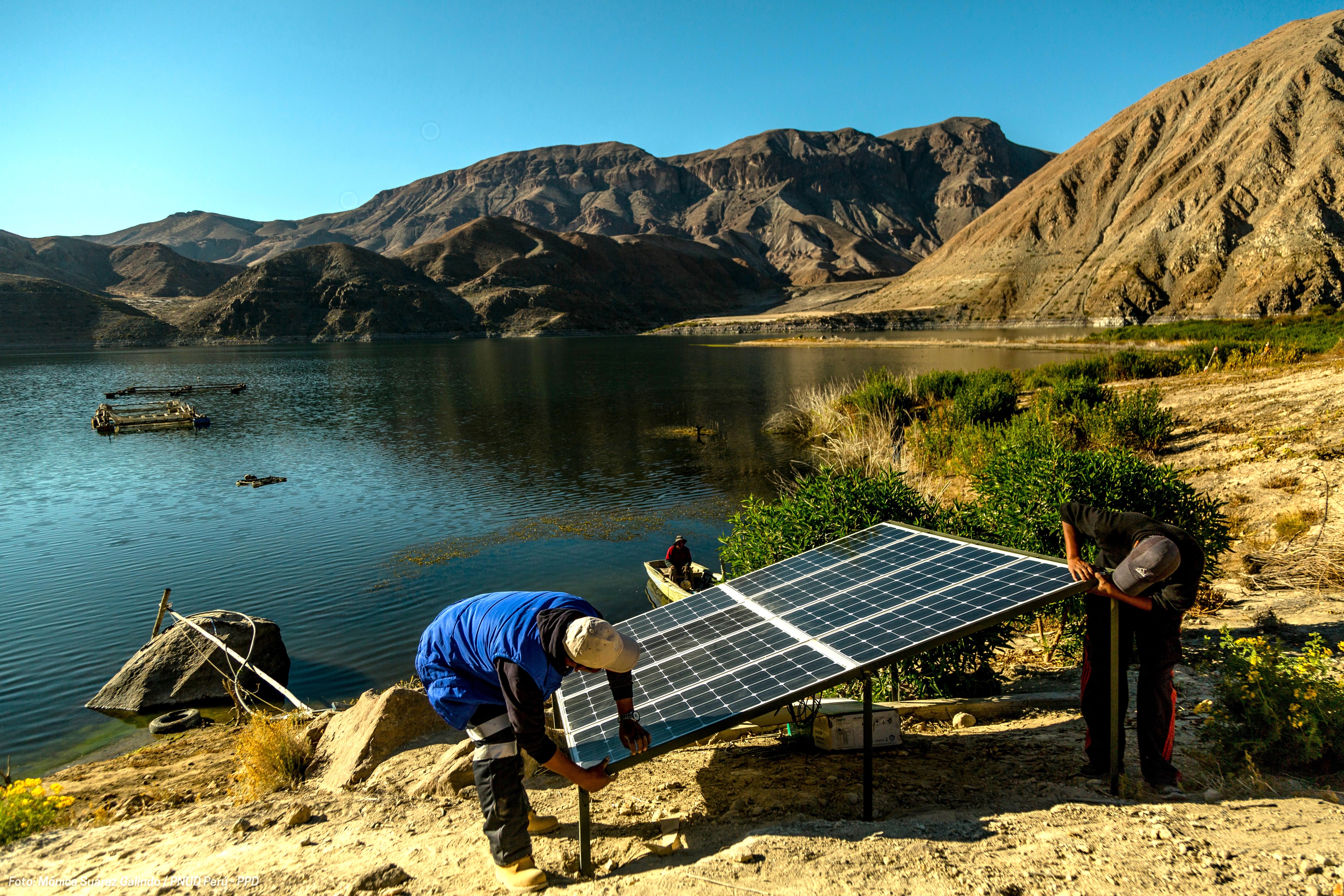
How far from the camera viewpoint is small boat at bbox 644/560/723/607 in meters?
12.9

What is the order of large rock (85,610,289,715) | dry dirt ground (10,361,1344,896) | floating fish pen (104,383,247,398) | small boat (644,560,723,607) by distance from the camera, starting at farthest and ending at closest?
1. floating fish pen (104,383,247,398)
2. small boat (644,560,723,607)
3. large rock (85,610,289,715)
4. dry dirt ground (10,361,1344,896)

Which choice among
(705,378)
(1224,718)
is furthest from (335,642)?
(705,378)

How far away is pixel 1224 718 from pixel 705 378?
5248 cm

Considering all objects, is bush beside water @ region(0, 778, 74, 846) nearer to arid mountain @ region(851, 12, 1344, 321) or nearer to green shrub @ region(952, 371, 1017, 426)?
green shrub @ region(952, 371, 1017, 426)

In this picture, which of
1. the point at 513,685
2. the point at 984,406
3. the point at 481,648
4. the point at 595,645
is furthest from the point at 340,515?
the point at 984,406

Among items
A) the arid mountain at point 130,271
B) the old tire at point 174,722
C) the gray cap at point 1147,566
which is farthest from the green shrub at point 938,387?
the arid mountain at point 130,271

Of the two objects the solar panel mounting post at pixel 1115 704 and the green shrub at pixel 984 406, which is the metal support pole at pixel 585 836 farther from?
the green shrub at pixel 984 406

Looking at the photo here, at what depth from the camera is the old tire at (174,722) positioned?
9930 millimetres

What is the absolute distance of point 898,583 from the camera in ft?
18.9

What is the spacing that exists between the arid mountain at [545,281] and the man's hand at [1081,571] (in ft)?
472

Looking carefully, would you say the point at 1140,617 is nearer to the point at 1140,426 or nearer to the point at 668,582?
the point at 668,582

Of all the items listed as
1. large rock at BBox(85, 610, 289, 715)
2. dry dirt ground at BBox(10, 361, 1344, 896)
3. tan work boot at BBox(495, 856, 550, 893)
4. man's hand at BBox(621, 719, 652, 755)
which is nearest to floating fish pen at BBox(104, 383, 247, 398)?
large rock at BBox(85, 610, 289, 715)

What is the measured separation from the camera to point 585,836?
457 centimetres

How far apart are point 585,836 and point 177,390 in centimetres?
5870
